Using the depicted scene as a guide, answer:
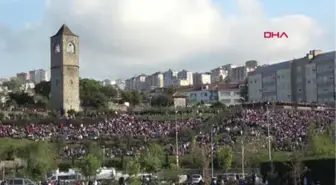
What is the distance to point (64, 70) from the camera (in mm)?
107438

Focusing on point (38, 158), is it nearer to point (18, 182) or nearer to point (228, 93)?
point (18, 182)

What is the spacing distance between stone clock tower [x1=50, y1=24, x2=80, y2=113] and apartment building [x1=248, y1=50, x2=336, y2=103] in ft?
130

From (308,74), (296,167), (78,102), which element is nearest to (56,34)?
(78,102)

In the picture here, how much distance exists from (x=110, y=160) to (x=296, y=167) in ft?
92.2

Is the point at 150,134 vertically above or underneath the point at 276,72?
underneath

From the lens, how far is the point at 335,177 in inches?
1329

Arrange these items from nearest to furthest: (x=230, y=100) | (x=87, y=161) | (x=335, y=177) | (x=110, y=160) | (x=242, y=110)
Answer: (x=335, y=177)
(x=87, y=161)
(x=110, y=160)
(x=242, y=110)
(x=230, y=100)

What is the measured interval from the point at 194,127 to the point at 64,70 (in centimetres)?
3355

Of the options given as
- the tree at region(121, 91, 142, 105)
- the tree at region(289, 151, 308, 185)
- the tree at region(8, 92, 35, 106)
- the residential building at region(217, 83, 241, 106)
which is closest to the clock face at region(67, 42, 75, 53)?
the tree at region(8, 92, 35, 106)

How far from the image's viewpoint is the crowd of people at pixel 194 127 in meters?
67.7

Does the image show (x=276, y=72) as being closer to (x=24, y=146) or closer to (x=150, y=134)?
(x=150, y=134)

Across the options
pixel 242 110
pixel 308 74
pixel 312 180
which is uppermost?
pixel 308 74

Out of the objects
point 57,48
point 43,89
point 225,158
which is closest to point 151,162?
point 225,158

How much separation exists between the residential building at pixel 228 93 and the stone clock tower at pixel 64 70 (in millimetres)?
56276
